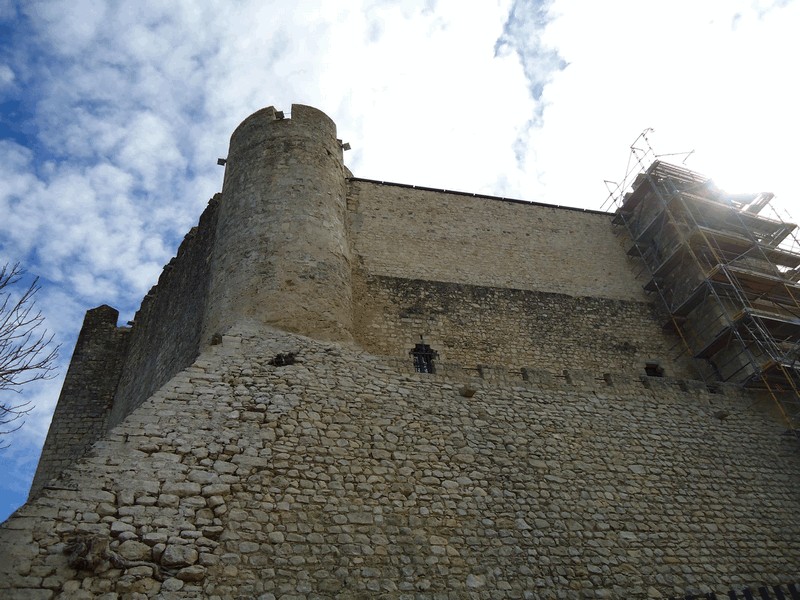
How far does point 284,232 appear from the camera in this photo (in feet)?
33.5

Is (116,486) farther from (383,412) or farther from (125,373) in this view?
(125,373)

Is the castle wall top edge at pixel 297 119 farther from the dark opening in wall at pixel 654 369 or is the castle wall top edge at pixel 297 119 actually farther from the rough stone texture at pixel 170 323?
the dark opening in wall at pixel 654 369

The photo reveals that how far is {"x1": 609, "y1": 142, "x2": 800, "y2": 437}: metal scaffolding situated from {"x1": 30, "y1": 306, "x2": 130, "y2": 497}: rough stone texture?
13.5 metres

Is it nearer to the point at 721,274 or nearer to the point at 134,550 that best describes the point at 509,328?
the point at 721,274

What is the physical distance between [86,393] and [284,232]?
24.0ft

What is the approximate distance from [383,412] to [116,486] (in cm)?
344

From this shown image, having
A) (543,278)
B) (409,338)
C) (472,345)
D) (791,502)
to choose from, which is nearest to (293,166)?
(409,338)

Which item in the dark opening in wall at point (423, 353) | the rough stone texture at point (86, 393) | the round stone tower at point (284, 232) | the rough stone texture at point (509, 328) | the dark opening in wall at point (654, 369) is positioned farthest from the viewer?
the dark opening in wall at point (654, 369)

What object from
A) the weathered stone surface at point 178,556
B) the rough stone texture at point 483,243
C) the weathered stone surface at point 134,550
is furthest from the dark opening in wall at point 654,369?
the weathered stone surface at point 134,550

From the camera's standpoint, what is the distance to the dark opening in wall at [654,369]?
1259 cm

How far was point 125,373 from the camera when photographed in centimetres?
1408

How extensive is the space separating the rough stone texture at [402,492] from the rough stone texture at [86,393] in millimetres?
6696

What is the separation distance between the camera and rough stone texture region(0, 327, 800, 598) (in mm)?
5695

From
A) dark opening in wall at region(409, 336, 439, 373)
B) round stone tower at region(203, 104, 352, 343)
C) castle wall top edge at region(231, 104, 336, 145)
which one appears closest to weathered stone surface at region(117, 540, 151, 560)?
round stone tower at region(203, 104, 352, 343)
